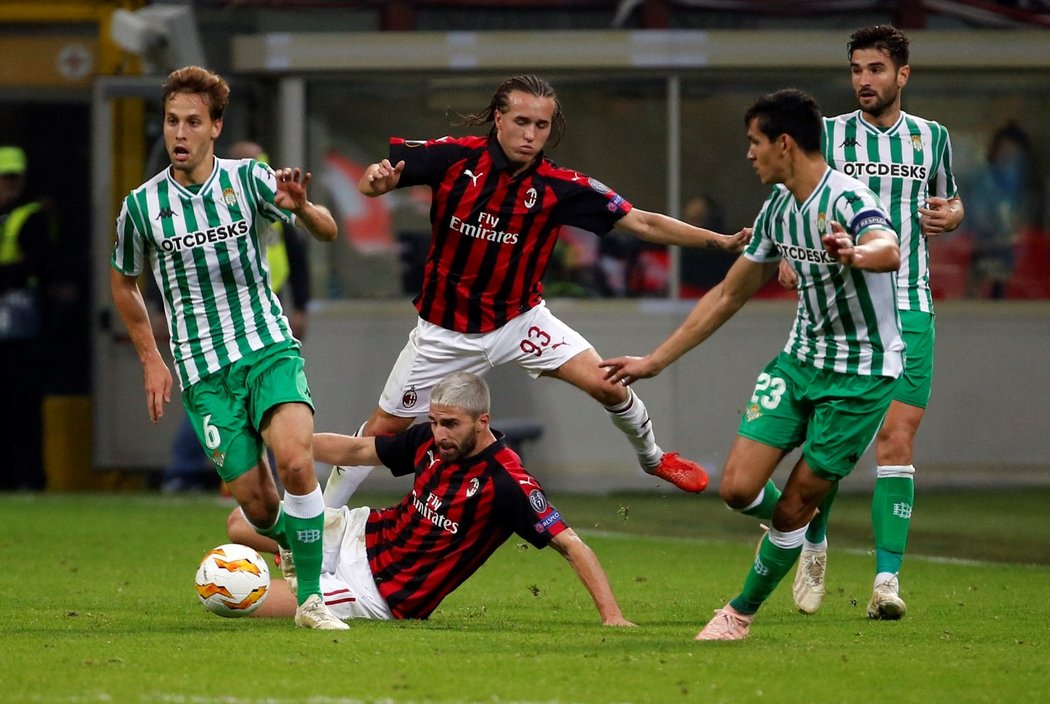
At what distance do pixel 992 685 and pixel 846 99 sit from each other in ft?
29.6

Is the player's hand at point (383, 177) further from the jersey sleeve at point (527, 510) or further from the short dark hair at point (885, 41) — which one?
the short dark hair at point (885, 41)

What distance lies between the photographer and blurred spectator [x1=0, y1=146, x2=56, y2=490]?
1398 cm

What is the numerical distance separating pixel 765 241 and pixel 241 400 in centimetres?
210

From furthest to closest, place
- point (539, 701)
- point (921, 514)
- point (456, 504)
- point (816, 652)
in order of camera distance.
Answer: point (921, 514)
point (456, 504)
point (816, 652)
point (539, 701)

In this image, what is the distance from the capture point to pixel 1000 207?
14547 millimetres

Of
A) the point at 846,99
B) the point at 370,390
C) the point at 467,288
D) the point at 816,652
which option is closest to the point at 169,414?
the point at 370,390

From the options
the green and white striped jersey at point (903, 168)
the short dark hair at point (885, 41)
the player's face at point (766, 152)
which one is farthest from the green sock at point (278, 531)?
the short dark hair at point (885, 41)

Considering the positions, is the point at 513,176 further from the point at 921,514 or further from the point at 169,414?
the point at 169,414

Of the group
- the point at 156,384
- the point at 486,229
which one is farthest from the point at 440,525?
the point at 486,229

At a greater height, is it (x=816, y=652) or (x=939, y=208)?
(x=939, y=208)

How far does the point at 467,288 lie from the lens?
8297mm

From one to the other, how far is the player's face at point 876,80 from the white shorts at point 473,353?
166 centimetres

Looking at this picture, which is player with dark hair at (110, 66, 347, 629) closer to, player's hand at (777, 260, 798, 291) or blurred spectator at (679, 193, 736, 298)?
player's hand at (777, 260, 798, 291)

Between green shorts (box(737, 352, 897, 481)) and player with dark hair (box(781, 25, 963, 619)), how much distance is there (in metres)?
1.03
